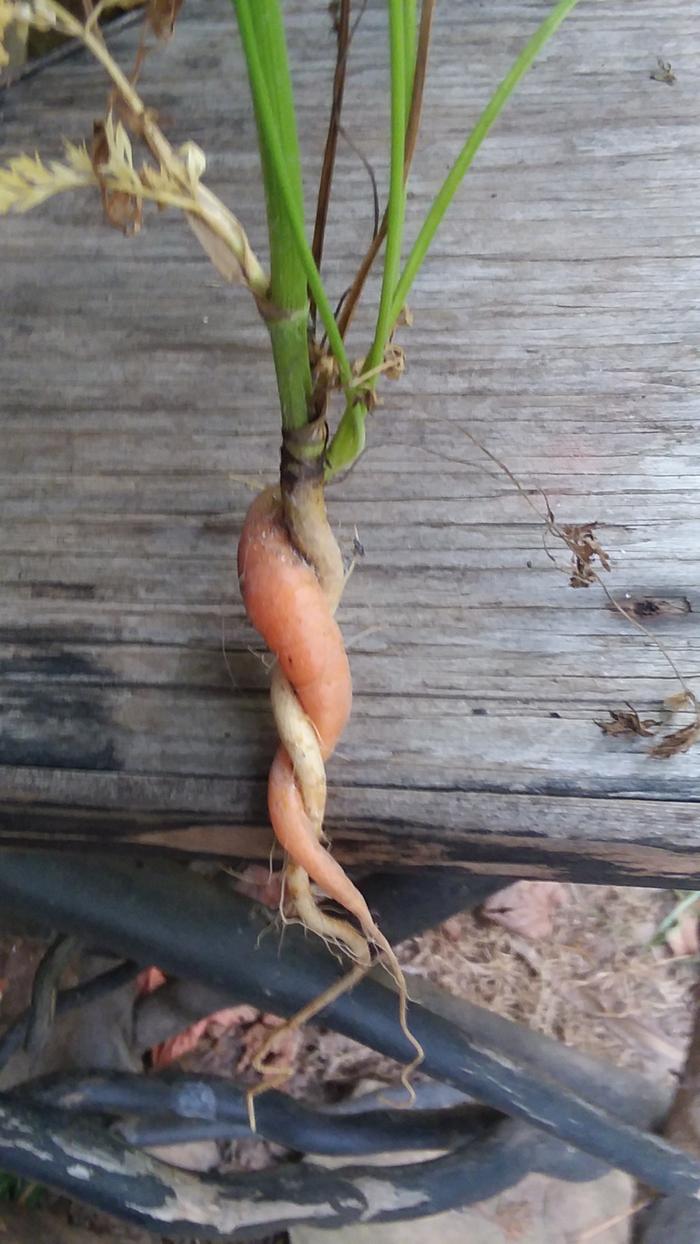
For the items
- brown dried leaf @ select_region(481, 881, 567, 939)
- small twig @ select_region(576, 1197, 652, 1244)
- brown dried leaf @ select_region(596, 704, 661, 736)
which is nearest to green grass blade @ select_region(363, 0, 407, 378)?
brown dried leaf @ select_region(596, 704, 661, 736)

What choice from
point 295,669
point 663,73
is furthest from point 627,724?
point 663,73

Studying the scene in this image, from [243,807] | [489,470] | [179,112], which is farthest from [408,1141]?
[179,112]

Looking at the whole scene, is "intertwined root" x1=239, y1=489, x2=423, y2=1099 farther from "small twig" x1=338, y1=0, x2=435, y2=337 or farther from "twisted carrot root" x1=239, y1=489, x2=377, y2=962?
"small twig" x1=338, y1=0, x2=435, y2=337

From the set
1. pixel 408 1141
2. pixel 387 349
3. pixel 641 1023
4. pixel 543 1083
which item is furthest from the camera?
pixel 641 1023

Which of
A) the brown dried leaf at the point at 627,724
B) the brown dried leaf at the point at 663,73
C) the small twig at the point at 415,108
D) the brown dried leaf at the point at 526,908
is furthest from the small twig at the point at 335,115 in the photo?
the brown dried leaf at the point at 526,908

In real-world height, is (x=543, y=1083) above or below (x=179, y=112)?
below

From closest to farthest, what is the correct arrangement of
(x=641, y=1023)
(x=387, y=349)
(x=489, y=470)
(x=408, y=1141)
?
(x=387, y=349) → (x=489, y=470) → (x=408, y=1141) → (x=641, y=1023)

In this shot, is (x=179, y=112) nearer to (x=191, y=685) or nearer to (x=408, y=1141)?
(x=191, y=685)

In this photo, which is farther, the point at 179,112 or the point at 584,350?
the point at 179,112
